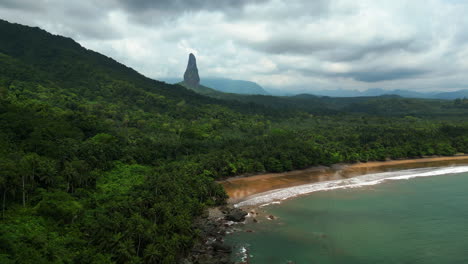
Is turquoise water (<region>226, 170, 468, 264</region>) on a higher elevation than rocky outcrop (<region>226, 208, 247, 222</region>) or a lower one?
lower

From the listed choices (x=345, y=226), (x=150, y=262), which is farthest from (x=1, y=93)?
(x=345, y=226)

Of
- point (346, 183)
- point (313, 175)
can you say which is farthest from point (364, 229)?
point (313, 175)

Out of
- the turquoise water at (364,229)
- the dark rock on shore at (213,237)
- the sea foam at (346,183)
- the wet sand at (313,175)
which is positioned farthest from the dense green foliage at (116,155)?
the turquoise water at (364,229)

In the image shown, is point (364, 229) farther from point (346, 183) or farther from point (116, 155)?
point (116, 155)

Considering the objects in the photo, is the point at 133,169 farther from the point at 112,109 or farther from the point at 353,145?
the point at 353,145

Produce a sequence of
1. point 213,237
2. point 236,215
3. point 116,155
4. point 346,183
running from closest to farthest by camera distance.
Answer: point 213,237 < point 236,215 < point 116,155 < point 346,183

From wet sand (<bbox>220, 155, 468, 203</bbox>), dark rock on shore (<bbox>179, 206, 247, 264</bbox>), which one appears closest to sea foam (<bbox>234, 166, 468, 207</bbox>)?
wet sand (<bbox>220, 155, 468, 203</bbox>)

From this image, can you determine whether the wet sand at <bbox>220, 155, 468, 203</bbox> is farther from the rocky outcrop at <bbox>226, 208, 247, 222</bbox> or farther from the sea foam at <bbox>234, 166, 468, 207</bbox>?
the rocky outcrop at <bbox>226, 208, 247, 222</bbox>
